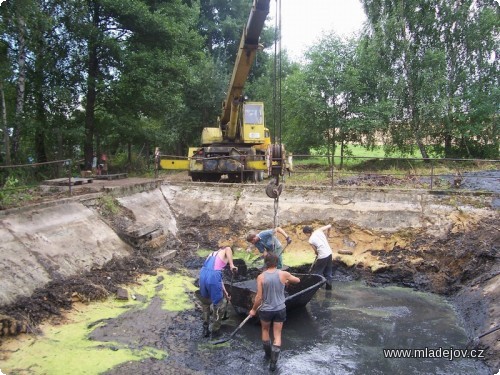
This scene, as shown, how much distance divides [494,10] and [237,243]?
751 inches

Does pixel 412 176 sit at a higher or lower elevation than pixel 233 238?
higher

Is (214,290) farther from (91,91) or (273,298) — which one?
(91,91)

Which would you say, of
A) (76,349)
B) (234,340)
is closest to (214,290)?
(234,340)

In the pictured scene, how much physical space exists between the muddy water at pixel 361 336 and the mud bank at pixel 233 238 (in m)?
0.54

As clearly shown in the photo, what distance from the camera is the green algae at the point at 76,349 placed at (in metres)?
5.39

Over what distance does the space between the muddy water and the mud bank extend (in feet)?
1.78

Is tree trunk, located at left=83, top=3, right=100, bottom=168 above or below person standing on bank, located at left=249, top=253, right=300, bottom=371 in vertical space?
above

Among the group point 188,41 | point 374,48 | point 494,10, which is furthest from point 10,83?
point 494,10

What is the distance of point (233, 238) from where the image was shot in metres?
12.5

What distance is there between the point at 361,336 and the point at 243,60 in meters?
8.06

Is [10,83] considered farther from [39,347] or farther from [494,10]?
[494,10]

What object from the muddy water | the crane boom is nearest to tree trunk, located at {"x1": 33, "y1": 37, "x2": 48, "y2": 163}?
the crane boom

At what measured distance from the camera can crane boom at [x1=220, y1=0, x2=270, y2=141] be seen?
914 cm

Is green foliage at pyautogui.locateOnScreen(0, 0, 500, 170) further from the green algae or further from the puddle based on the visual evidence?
the puddle
